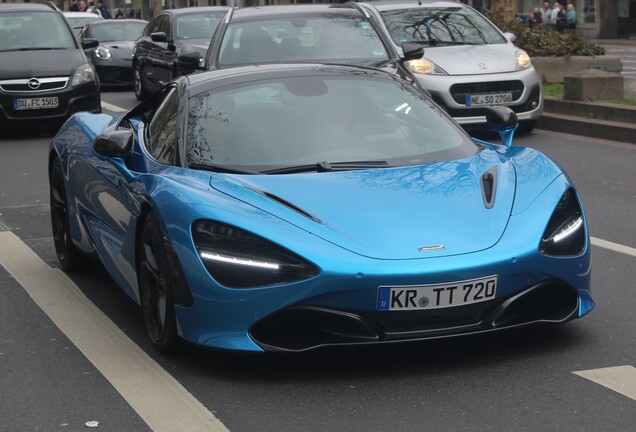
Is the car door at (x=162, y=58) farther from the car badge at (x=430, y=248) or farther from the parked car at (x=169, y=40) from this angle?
the car badge at (x=430, y=248)

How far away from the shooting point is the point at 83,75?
56.4 ft

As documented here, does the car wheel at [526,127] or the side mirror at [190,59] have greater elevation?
the side mirror at [190,59]

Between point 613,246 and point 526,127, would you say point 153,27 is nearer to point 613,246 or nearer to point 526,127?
point 526,127

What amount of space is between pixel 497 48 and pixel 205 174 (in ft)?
34.3

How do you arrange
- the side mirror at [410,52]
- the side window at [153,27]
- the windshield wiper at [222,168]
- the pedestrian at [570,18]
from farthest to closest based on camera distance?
1. the pedestrian at [570,18]
2. the side window at [153,27]
3. the side mirror at [410,52]
4. the windshield wiper at [222,168]

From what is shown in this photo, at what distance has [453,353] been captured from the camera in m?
5.70

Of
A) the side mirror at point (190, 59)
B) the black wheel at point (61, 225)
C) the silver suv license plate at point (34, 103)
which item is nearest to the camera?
the black wheel at point (61, 225)

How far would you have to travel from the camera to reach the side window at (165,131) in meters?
6.38

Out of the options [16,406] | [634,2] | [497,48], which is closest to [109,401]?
[16,406]

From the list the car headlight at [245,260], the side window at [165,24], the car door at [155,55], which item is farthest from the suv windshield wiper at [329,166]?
the side window at [165,24]

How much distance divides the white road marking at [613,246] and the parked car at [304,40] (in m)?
4.39

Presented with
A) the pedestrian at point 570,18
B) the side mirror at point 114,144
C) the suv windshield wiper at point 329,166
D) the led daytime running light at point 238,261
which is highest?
the side mirror at point 114,144

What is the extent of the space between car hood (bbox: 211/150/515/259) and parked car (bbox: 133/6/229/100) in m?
14.7

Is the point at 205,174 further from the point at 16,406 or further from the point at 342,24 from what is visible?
the point at 342,24
